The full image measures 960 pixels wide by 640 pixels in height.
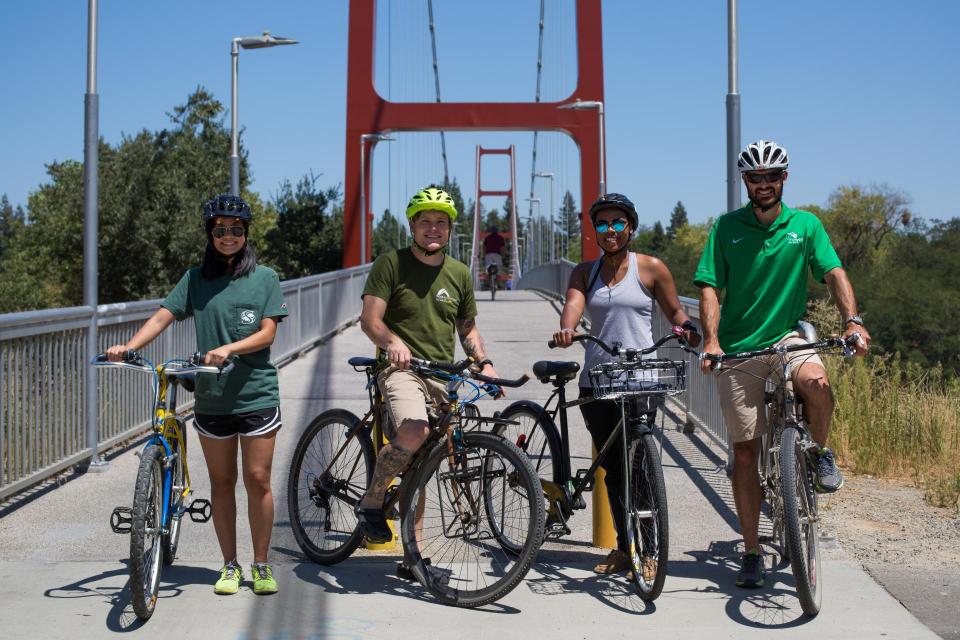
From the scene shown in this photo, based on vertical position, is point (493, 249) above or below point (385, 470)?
above

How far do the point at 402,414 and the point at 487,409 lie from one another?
496 centimetres

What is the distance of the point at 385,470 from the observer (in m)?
4.73

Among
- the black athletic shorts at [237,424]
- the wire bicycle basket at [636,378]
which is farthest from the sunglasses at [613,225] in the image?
the black athletic shorts at [237,424]

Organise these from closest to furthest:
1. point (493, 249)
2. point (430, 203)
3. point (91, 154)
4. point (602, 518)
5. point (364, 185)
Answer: point (430, 203)
point (602, 518)
point (91, 154)
point (493, 249)
point (364, 185)

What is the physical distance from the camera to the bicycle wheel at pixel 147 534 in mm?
4219

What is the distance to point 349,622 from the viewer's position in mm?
4391

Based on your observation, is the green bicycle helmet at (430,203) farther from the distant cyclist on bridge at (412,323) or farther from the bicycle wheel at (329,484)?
the bicycle wheel at (329,484)

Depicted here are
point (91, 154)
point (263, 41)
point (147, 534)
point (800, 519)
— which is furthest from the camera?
point (263, 41)

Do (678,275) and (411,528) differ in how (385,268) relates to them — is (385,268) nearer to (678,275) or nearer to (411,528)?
(411,528)

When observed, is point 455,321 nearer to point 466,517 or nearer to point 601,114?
point 466,517

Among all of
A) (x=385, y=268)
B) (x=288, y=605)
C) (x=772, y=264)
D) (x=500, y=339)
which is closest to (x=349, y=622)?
(x=288, y=605)

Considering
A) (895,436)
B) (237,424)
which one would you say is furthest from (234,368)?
(895,436)

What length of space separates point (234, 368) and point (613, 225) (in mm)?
1617

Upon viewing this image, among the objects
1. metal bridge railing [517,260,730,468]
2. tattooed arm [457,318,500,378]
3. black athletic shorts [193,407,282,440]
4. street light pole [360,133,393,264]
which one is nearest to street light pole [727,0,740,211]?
metal bridge railing [517,260,730,468]
